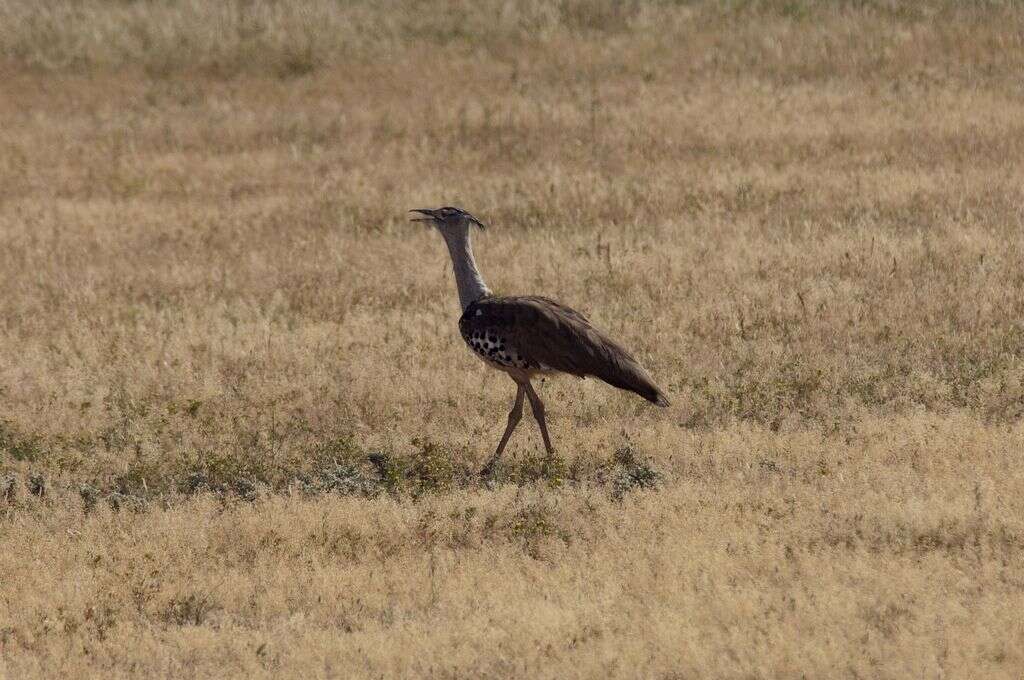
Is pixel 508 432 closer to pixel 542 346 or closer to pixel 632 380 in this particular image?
pixel 542 346

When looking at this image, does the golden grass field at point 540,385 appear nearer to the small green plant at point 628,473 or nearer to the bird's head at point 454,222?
the small green plant at point 628,473

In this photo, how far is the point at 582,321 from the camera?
1005 cm

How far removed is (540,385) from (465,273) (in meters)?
1.77

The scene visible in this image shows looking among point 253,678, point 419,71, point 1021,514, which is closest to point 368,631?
point 253,678

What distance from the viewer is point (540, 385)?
1202 cm

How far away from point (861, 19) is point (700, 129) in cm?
718

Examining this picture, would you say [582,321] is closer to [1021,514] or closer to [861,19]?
[1021,514]

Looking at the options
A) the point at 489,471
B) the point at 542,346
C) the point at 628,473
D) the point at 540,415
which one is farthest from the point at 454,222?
the point at 628,473

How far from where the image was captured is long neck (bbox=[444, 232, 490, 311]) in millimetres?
10461

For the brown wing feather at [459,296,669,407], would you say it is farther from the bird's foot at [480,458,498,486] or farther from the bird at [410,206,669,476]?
the bird's foot at [480,458,498,486]

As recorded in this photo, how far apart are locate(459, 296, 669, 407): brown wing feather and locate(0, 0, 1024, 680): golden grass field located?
60 centimetres

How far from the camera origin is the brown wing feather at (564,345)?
32.0ft

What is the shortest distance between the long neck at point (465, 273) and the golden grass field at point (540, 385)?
1.02 m

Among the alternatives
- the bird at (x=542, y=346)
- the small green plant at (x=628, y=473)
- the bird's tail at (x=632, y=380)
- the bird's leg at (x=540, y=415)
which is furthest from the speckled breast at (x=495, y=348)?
the small green plant at (x=628, y=473)
